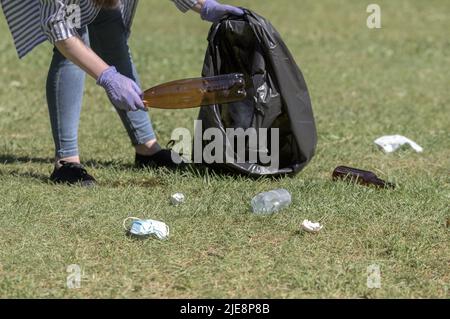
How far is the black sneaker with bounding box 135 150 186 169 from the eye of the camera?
14.6 ft

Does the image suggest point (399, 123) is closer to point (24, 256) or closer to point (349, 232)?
point (349, 232)

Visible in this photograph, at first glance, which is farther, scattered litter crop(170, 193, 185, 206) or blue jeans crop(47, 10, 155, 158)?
blue jeans crop(47, 10, 155, 158)

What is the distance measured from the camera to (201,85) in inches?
159

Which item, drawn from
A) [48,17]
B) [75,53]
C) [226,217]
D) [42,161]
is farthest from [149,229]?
[42,161]

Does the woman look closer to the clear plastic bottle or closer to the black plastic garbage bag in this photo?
the black plastic garbage bag

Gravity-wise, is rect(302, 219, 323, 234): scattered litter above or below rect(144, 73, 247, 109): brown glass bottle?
below

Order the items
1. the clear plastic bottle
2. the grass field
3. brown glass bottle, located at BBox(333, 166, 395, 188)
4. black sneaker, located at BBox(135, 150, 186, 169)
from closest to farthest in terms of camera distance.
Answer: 1. the grass field
2. the clear plastic bottle
3. brown glass bottle, located at BBox(333, 166, 395, 188)
4. black sneaker, located at BBox(135, 150, 186, 169)

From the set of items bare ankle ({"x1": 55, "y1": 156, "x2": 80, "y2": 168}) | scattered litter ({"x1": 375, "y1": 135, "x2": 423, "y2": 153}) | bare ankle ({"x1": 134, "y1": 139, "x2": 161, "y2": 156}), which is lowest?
scattered litter ({"x1": 375, "y1": 135, "x2": 423, "y2": 153})

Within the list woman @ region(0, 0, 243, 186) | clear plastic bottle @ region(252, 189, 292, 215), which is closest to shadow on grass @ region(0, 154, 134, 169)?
woman @ region(0, 0, 243, 186)

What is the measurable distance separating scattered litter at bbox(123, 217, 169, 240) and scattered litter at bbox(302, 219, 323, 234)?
1.76ft

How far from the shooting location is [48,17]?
12.3ft

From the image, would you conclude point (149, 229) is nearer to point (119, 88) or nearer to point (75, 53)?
point (119, 88)

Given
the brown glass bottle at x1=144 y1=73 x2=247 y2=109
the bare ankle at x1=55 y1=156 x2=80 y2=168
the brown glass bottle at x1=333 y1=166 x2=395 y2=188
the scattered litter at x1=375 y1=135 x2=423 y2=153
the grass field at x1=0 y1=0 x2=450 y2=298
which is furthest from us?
the scattered litter at x1=375 y1=135 x2=423 y2=153

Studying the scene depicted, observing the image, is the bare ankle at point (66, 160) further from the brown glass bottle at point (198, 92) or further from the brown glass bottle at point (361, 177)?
the brown glass bottle at point (361, 177)
